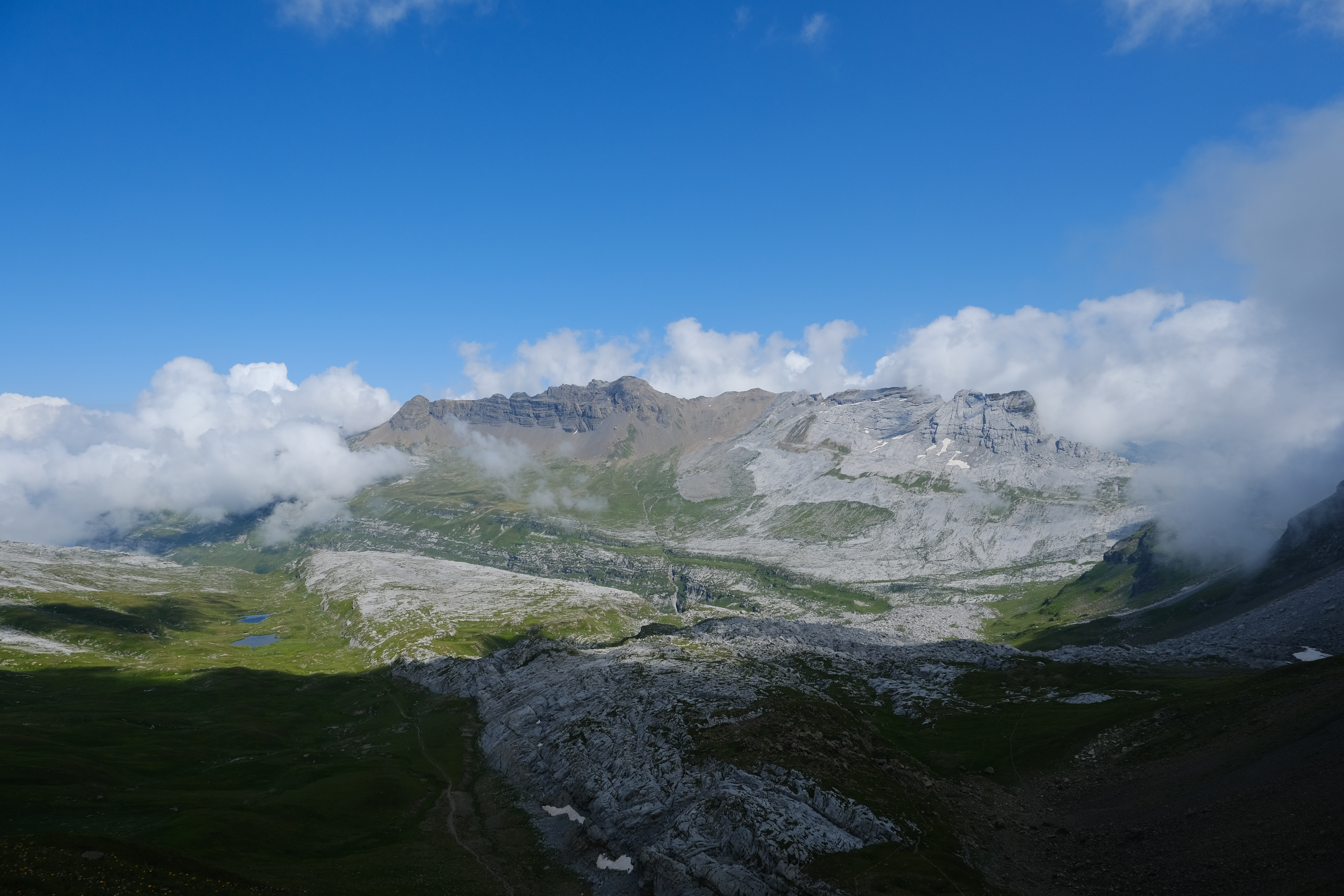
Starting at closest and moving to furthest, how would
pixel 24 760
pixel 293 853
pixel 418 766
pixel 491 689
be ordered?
pixel 293 853, pixel 24 760, pixel 418 766, pixel 491 689

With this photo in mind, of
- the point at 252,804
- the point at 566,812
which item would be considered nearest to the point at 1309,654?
the point at 566,812

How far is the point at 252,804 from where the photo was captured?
88.4 meters

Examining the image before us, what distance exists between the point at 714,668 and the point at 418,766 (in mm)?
58545

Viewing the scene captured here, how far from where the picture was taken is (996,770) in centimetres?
9444

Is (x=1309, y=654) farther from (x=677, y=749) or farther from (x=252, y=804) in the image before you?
(x=252, y=804)

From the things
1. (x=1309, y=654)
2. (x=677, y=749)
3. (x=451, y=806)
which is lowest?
(x=451, y=806)

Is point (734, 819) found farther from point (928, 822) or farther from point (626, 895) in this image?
point (928, 822)

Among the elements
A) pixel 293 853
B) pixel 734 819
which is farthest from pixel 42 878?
pixel 734 819

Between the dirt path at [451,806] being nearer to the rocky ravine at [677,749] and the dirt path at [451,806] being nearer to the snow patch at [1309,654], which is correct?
the rocky ravine at [677,749]

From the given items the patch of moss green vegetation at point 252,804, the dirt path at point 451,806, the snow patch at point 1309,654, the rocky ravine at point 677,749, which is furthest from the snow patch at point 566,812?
the snow patch at point 1309,654

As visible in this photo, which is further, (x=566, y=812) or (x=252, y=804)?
(x=566, y=812)

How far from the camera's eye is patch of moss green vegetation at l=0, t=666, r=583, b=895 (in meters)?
54.1

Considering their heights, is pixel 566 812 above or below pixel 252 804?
below

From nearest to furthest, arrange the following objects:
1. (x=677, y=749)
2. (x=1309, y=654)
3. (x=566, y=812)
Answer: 1. (x=566, y=812)
2. (x=677, y=749)
3. (x=1309, y=654)
